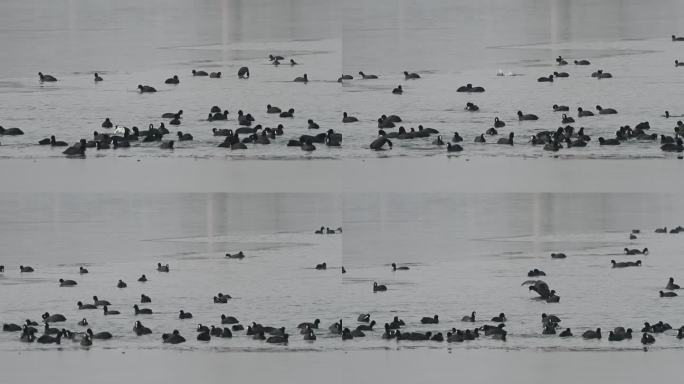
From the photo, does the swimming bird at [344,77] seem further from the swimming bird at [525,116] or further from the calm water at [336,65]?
the swimming bird at [525,116]

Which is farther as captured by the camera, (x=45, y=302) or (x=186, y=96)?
(x=186, y=96)

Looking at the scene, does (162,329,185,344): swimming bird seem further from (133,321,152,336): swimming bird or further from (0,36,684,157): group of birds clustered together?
(0,36,684,157): group of birds clustered together

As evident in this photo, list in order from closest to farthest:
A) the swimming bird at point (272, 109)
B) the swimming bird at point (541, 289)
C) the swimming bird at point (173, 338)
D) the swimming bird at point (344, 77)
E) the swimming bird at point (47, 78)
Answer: the swimming bird at point (173, 338)
the swimming bird at point (541, 289)
the swimming bird at point (272, 109)
the swimming bird at point (344, 77)
the swimming bird at point (47, 78)

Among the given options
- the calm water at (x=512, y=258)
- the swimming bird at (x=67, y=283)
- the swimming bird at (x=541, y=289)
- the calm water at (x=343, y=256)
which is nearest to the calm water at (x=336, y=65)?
the calm water at (x=512, y=258)

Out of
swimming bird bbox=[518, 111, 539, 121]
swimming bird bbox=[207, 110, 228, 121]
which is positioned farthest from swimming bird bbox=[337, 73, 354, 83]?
swimming bird bbox=[518, 111, 539, 121]

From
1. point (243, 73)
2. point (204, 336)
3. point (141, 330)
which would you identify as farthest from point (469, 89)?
point (204, 336)

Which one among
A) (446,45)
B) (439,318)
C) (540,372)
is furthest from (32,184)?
(446,45)

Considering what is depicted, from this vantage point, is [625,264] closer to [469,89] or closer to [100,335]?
[100,335]

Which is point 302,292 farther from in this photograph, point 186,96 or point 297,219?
point 186,96
